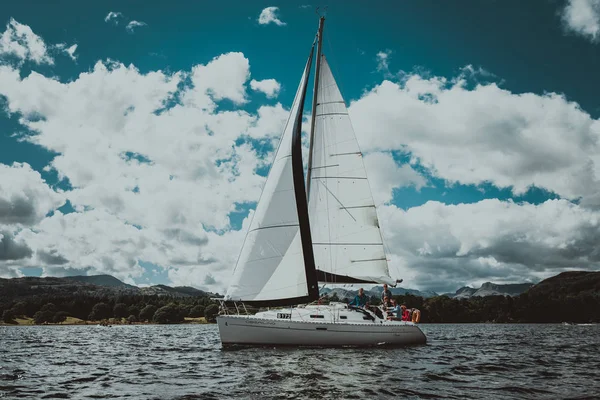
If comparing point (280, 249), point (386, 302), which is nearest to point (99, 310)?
point (386, 302)

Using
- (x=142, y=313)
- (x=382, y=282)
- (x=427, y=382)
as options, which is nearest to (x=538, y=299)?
(x=142, y=313)

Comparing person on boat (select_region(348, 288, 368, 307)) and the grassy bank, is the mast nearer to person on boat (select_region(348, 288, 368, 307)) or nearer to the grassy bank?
person on boat (select_region(348, 288, 368, 307))

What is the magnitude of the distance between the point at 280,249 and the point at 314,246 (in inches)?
149

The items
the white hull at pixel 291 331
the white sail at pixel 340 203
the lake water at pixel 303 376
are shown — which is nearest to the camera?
the lake water at pixel 303 376

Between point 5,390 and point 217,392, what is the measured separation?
24.8 feet

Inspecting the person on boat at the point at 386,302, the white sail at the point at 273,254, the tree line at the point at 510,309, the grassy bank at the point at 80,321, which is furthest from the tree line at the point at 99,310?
the white sail at the point at 273,254

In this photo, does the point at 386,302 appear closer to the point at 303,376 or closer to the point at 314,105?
the point at 314,105

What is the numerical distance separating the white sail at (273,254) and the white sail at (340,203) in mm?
2975

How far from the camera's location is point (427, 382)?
18.0 meters

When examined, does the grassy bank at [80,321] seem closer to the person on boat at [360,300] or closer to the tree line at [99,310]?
the tree line at [99,310]

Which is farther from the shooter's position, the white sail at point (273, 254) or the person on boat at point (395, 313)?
the person on boat at point (395, 313)

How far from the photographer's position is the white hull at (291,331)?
27750mm

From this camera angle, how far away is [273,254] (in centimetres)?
2855

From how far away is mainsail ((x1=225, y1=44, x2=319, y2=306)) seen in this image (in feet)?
92.9
